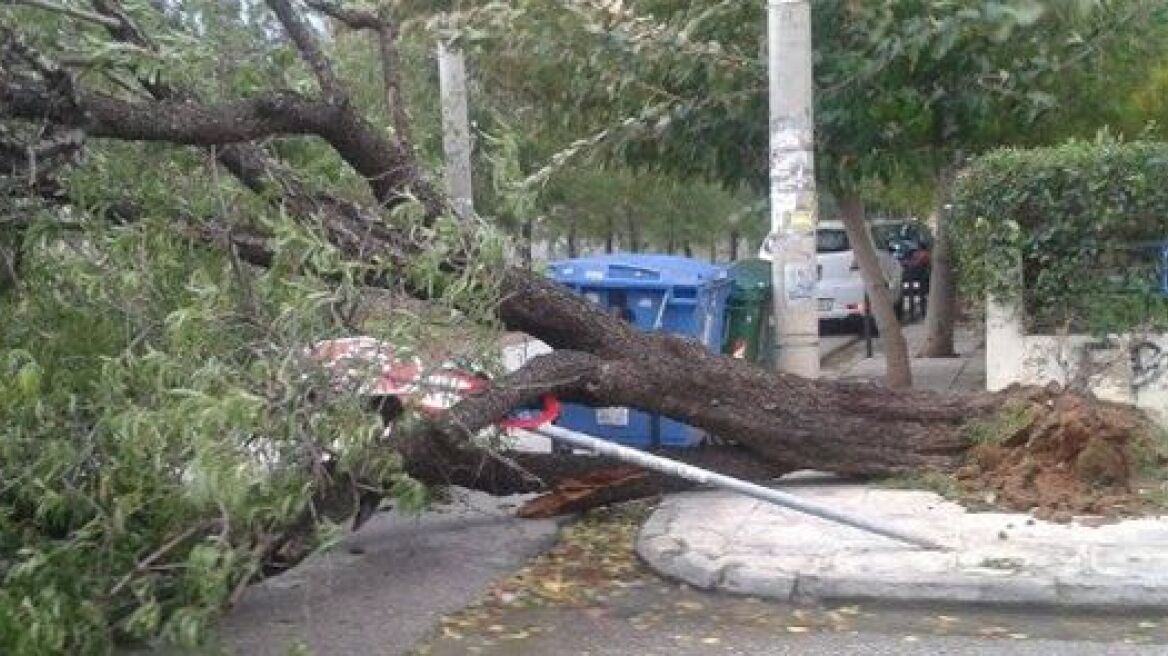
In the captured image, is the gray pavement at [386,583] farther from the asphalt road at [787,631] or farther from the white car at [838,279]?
the white car at [838,279]

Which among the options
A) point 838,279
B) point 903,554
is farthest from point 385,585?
point 838,279

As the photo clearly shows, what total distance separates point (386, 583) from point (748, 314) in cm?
412

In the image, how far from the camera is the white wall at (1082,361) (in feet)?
32.9

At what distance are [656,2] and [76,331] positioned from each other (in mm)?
7690

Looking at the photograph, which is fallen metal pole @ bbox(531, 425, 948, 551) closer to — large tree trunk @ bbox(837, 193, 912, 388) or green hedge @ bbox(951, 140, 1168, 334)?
green hedge @ bbox(951, 140, 1168, 334)

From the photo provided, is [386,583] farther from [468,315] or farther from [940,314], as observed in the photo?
[940,314]

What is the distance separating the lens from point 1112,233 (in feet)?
33.8

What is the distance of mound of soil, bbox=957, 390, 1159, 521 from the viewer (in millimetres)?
8047

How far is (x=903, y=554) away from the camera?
7.26 metres

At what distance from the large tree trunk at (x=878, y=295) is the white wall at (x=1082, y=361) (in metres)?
2.09

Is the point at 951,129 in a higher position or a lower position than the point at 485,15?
lower

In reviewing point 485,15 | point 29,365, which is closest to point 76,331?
point 29,365

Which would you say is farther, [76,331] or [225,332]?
[76,331]

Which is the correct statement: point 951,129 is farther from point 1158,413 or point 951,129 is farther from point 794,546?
point 794,546
